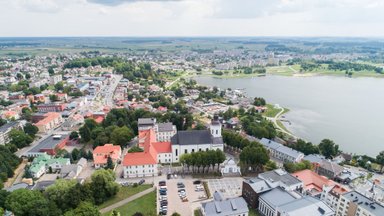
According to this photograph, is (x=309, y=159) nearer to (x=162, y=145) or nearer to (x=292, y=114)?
(x=162, y=145)

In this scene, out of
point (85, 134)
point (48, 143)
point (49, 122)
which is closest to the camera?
point (48, 143)

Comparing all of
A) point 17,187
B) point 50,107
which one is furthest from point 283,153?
point 50,107

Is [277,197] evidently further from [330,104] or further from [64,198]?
[330,104]

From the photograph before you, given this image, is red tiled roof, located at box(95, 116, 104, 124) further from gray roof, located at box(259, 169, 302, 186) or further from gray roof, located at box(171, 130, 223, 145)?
gray roof, located at box(259, 169, 302, 186)

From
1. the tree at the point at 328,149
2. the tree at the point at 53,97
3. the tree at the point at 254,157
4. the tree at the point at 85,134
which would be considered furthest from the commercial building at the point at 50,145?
the tree at the point at 328,149

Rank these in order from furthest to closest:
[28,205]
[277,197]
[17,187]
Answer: [17,187] → [277,197] → [28,205]

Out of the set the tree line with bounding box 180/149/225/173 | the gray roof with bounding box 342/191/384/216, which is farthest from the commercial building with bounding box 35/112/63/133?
the gray roof with bounding box 342/191/384/216

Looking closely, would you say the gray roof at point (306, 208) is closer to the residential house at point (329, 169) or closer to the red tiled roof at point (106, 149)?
the residential house at point (329, 169)
